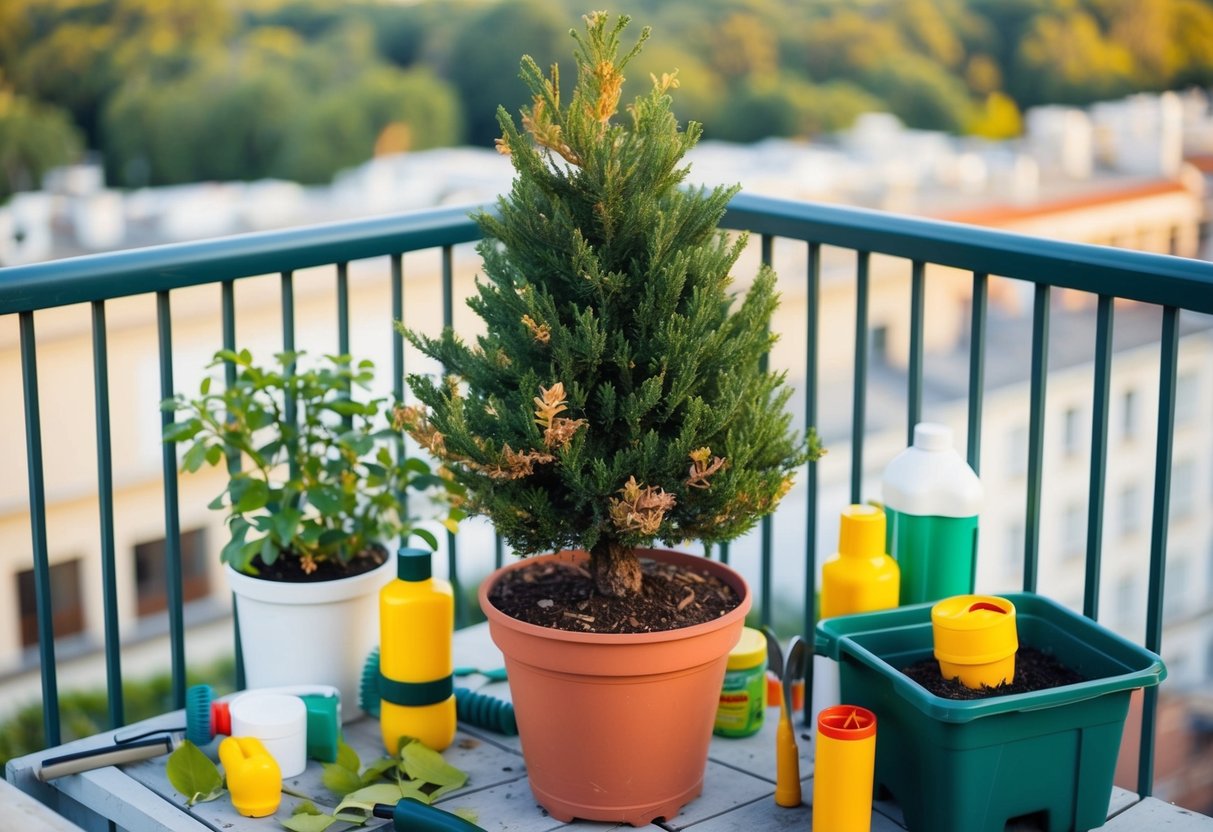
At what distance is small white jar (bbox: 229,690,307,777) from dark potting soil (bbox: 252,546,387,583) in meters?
0.20

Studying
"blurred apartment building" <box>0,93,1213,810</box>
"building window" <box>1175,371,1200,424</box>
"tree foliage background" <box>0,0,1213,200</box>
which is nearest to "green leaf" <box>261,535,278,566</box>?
"blurred apartment building" <box>0,93,1213,810</box>

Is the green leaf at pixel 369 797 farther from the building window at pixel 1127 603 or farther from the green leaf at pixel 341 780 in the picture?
the building window at pixel 1127 603

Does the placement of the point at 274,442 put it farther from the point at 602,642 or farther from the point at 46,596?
the point at 602,642

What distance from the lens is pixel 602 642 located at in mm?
1776

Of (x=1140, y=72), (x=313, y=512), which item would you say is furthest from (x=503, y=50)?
(x=313, y=512)

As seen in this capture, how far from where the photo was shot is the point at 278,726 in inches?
77.8

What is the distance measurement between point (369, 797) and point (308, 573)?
0.40 metres

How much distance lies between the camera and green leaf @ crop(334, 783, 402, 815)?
6.19 feet

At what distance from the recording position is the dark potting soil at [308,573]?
215 centimetres

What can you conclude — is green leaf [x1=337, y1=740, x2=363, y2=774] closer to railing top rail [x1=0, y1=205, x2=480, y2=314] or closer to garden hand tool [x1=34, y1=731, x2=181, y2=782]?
garden hand tool [x1=34, y1=731, x2=181, y2=782]

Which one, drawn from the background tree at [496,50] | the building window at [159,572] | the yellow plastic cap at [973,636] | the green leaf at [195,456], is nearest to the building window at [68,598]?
the building window at [159,572]

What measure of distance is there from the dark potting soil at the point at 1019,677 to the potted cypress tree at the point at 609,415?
253 millimetres

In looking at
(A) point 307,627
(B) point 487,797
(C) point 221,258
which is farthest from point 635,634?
(C) point 221,258

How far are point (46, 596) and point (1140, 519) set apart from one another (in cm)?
2968
